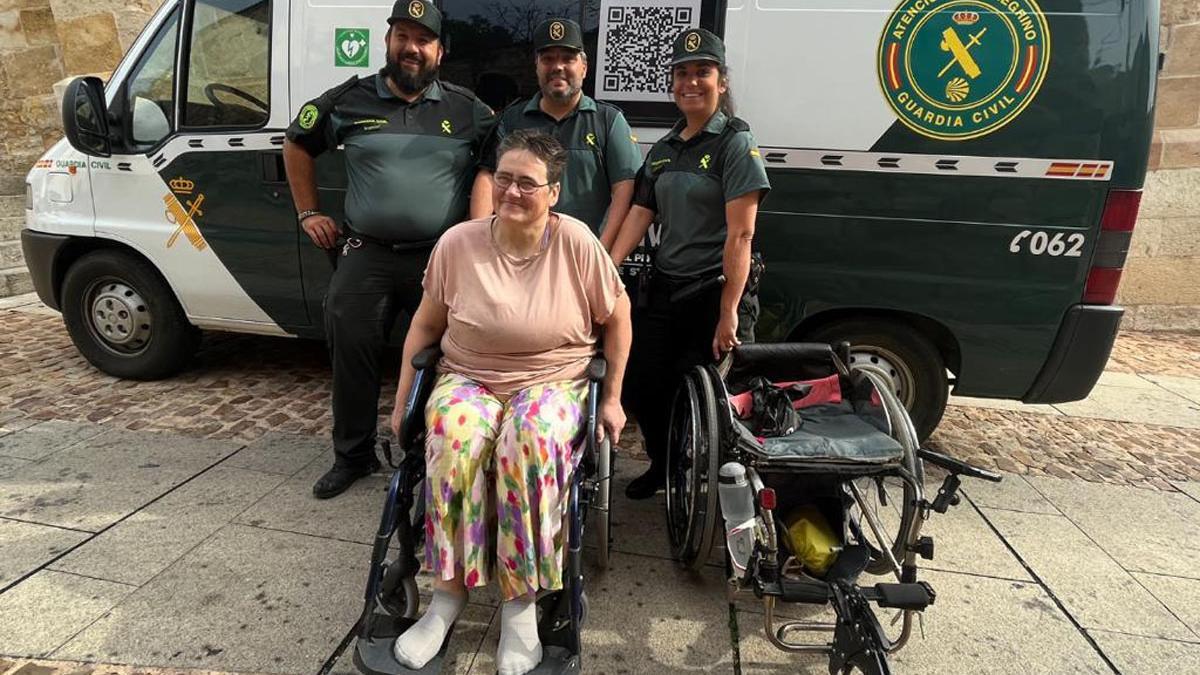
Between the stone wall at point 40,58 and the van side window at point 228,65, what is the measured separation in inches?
201

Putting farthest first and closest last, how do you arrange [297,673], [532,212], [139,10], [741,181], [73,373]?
1. [139,10]
2. [73,373]
3. [741,181]
4. [532,212]
5. [297,673]

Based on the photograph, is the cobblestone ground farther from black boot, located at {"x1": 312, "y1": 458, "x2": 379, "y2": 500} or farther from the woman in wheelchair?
the woman in wheelchair

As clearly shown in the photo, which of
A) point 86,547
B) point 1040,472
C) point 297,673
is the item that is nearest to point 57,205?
point 86,547

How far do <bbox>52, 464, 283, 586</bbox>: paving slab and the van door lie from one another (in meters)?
1.16

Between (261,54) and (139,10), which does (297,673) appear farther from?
(139,10)

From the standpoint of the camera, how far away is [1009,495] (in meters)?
3.37

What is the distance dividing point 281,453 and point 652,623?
213 centimetres

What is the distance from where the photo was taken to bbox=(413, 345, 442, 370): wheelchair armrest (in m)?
2.29

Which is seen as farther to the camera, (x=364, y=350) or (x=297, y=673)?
(x=364, y=350)

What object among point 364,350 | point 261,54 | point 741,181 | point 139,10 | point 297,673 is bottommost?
point 297,673

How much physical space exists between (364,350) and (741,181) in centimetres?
172

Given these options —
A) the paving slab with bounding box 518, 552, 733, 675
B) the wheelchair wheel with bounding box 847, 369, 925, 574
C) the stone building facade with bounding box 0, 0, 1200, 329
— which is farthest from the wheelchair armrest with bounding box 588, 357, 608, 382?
the stone building facade with bounding box 0, 0, 1200, 329

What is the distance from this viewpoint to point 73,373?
447 cm

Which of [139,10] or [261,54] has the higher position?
[139,10]
